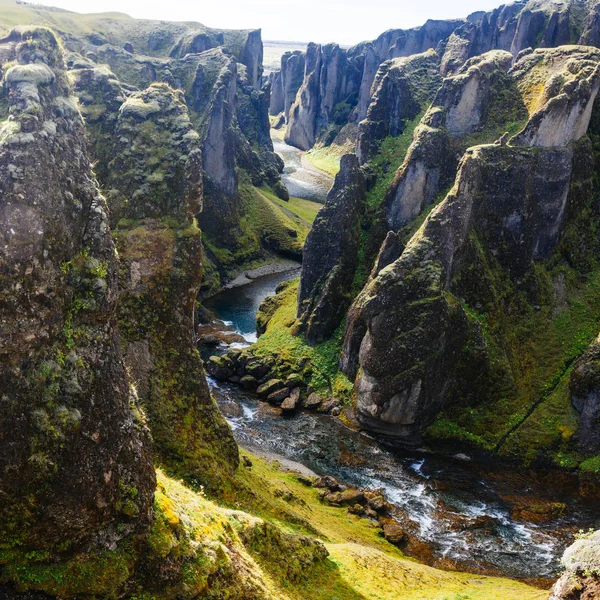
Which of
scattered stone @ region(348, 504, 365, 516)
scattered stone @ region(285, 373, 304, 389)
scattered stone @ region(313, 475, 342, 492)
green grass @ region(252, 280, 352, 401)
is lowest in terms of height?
scattered stone @ region(313, 475, 342, 492)

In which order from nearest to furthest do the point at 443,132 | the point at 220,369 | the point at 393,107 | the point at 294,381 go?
the point at 294,381 → the point at 220,369 → the point at 443,132 → the point at 393,107

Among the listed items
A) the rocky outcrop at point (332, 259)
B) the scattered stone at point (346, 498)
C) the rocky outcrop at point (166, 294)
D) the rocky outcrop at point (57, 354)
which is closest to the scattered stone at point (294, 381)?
the rocky outcrop at point (332, 259)

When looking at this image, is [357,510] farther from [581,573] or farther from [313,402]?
[581,573]

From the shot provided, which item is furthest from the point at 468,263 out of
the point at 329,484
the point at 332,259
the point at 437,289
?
the point at 329,484

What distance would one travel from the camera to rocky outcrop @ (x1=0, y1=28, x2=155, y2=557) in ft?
48.9

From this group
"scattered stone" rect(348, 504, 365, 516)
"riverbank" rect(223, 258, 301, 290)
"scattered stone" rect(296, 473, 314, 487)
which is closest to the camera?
"scattered stone" rect(348, 504, 365, 516)

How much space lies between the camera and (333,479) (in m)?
46.9

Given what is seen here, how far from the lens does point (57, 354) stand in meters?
15.9

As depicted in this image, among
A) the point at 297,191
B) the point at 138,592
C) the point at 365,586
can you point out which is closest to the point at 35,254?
the point at 138,592

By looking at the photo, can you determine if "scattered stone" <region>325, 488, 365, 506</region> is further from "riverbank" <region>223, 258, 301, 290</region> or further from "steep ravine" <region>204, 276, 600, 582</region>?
"riverbank" <region>223, 258, 301, 290</region>

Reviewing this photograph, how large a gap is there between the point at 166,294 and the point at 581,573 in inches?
909

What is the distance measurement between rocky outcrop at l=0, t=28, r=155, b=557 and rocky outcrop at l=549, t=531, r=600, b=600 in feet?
48.3

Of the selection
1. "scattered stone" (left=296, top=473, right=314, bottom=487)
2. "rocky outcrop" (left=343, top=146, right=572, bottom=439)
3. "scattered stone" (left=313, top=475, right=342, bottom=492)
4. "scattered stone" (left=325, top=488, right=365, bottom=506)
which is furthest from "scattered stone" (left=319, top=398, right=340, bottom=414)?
"scattered stone" (left=325, top=488, right=365, bottom=506)

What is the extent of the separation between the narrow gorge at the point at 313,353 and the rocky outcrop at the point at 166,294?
13 cm
